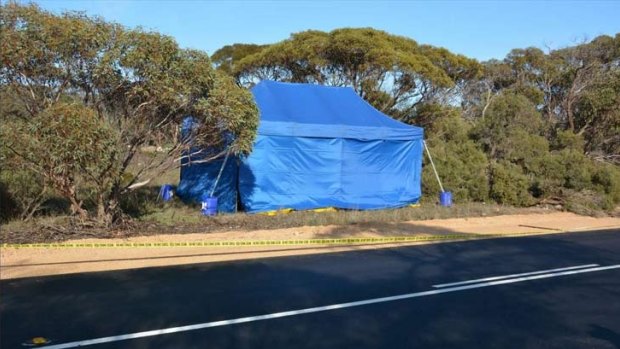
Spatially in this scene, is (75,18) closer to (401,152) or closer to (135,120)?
(135,120)

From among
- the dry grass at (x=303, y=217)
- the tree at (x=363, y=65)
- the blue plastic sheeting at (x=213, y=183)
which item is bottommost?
the dry grass at (x=303, y=217)

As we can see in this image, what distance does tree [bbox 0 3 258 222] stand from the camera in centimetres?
955

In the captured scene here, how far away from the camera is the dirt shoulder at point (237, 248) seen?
334 inches

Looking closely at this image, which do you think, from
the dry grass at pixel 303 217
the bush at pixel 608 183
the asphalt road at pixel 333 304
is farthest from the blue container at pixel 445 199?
the asphalt road at pixel 333 304

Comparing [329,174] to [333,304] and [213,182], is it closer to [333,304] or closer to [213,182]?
[213,182]

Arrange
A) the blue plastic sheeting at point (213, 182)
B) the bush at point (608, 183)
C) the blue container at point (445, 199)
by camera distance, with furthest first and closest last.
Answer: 1. the bush at point (608, 183)
2. the blue container at point (445, 199)
3. the blue plastic sheeting at point (213, 182)

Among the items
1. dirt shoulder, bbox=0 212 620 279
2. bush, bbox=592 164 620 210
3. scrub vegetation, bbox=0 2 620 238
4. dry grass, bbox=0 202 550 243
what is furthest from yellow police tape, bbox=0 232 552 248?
bush, bbox=592 164 620 210

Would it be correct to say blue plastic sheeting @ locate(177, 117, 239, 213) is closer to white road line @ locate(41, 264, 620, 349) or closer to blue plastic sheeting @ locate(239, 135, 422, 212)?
blue plastic sheeting @ locate(239, 135, 422, 212)

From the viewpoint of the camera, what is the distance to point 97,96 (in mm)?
10719

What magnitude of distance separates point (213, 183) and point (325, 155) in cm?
314

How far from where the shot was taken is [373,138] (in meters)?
16.1

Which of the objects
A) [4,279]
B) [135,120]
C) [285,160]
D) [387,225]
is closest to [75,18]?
[135,120]

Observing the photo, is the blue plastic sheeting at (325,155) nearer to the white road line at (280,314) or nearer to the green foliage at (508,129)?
the green foliage at (508,129)

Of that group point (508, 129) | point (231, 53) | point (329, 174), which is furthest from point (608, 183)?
point (231, 53)
